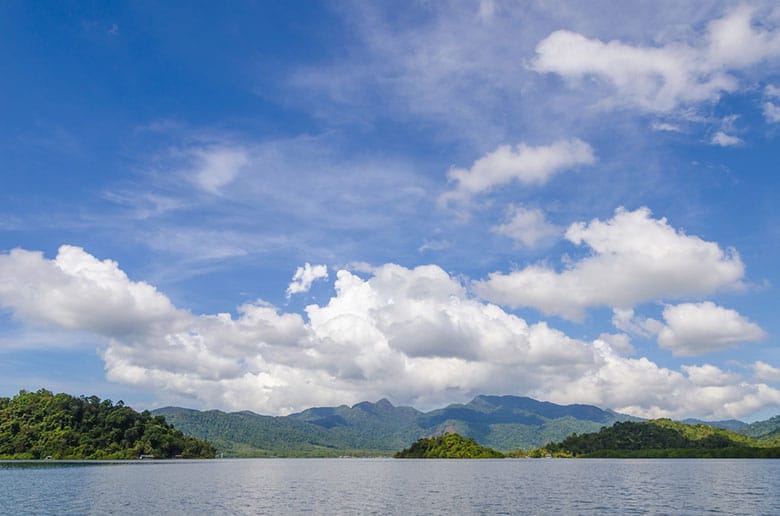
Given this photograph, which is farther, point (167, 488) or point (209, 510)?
point (167, 488)

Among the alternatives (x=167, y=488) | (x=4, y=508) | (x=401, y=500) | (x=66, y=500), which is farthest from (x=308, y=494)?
(x=4, y=508)

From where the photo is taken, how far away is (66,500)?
95.4 metres

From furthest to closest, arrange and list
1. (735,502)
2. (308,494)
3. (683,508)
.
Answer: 1. (308,494)
2. (735,502)
3. (683,508)

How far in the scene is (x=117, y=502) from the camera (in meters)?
94.5

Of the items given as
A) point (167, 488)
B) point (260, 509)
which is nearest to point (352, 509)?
point (260, 509)

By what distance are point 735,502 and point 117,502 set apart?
307 feet

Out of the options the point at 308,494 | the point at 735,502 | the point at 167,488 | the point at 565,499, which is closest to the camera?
the point at 735,502

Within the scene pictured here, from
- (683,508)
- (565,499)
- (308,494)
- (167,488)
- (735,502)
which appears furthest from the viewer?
(167,488)

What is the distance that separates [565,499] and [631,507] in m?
15.9

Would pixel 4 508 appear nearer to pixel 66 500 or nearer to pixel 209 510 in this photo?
pixel 66 500

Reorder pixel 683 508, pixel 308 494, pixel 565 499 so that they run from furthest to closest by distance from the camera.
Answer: pixel 308 494, pixel 565 499, pixel 683 508

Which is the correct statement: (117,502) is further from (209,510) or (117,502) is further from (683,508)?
(683,508)

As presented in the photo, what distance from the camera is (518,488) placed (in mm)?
126250

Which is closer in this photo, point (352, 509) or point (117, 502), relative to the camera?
point (352, 509)
